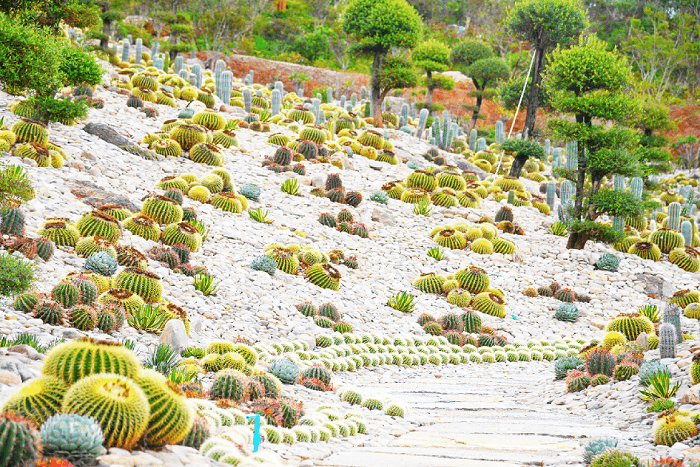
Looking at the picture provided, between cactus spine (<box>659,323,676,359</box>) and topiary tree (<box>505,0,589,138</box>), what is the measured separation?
61.5 ft

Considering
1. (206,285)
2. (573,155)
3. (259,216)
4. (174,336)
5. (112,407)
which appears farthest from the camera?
(573,155)

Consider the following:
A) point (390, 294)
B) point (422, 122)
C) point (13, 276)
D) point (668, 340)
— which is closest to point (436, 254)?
point (390, 294)

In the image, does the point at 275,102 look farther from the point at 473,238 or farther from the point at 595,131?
the point at 595,131

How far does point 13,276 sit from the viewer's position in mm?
5832

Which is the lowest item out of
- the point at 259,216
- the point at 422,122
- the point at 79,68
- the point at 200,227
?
the point at 259,216

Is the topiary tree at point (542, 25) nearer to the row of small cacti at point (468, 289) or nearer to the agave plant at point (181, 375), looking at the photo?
the row of small cacti at point (468, 289)

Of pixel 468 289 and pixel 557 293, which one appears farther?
pixel 557 293

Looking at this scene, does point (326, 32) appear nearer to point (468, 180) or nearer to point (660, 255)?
point (468, 180)

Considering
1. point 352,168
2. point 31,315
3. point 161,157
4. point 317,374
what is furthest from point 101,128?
point 317,374

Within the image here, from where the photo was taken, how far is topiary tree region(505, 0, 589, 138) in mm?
25297

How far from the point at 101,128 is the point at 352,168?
7754mm

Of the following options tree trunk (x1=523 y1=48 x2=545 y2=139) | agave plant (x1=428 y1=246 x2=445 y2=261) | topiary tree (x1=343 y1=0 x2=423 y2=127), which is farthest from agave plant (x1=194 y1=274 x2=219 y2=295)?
tree trunk (x1=523 y1=48 x2=545 y2=139)

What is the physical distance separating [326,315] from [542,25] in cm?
1908

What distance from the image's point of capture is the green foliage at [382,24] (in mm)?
26188
